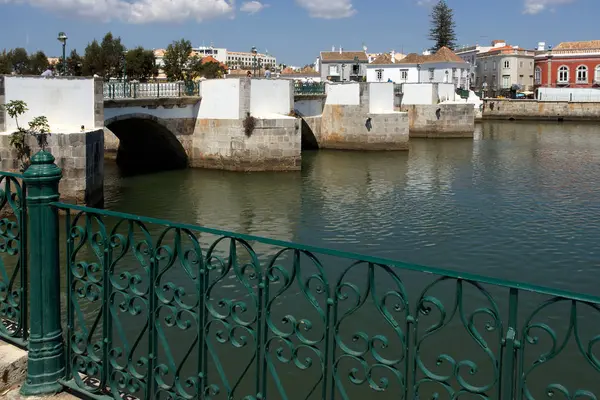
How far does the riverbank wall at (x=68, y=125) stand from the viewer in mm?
13188

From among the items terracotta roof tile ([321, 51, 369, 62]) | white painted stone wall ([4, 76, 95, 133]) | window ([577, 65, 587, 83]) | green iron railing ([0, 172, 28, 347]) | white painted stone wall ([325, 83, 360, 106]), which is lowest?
green iron railing ([0, 172, 28, 347])

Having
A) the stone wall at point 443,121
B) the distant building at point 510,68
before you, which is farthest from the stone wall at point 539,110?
the stone wall at point 443,121

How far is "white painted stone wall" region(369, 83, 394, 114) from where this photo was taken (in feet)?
92.4

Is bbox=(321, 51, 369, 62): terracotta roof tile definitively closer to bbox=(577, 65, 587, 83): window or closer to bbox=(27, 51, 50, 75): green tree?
bbox=(577, 65, 587, 83): window

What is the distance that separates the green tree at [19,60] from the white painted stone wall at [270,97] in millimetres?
26653

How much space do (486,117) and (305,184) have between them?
121 feet

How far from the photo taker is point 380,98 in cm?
2859

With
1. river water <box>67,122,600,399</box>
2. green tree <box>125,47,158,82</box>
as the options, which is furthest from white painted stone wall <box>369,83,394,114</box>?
green tree <box>125,47,158,82</box>

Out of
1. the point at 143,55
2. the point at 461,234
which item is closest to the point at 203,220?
the point at 461,234

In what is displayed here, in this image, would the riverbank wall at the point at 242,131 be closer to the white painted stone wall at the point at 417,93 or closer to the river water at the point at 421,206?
the river water at the point at 421,206

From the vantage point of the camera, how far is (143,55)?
41562 millimetres

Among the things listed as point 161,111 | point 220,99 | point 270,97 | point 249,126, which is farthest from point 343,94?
point 161,111

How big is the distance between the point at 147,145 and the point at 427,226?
12854 mm

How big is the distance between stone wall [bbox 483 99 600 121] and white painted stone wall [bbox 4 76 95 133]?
4175 centimetres
